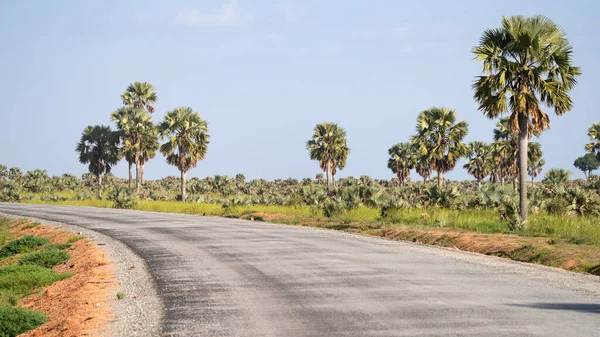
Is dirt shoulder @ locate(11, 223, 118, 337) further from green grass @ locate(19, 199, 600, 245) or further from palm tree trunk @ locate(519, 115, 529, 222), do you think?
palm tree trunk @ locate(519, 115, 529, 222)

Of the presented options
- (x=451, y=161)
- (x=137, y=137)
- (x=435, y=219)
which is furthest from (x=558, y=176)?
(x=137, y=137)

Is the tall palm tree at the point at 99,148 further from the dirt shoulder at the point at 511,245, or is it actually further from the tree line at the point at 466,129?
the dirt shoulder at the point at 511,245

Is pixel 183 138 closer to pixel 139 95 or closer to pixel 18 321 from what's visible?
pixel 139 95

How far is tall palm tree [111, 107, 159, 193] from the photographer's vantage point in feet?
242

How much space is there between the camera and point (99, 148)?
75.2m

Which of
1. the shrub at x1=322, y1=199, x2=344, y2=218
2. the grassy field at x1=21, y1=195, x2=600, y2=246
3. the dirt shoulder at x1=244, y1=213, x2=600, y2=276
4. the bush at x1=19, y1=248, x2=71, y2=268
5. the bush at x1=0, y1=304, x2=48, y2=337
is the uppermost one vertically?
the shrub at x1=322, y1=199, x2=344, y2=218

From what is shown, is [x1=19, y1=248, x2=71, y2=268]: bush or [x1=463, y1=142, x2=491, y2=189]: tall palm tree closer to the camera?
[x1=19, y1=248, x2=71, y2=268]: bush

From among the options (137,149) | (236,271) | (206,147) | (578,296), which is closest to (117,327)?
(236,271)

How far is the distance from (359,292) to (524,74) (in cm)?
1764

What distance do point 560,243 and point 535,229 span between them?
4.08 meters

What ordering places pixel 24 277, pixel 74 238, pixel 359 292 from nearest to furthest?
1. pixel 359 292
2. pixel 24 277
3. pixel 74 238

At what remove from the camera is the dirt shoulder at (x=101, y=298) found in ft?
31.2

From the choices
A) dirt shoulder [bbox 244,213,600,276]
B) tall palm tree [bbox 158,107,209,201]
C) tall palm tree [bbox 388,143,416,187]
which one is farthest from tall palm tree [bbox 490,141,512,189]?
dirt shoulder [bbox 244,213,600,276]

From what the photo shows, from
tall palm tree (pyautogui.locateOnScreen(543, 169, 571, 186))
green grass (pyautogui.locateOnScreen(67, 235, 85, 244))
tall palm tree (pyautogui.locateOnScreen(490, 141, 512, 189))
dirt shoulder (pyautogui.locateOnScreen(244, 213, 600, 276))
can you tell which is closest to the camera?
dirt shoulder (pyautogui.locateOnScreen(244, 213, 600, 276))
